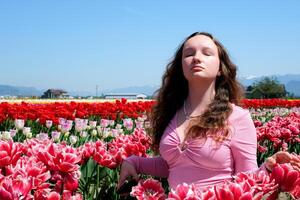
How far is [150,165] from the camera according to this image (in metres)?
3.29

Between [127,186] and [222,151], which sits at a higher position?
[222,151]

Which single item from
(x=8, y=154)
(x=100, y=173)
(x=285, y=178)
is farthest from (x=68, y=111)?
(x=285, y=178)

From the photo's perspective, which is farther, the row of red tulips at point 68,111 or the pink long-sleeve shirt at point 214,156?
the row of red tulips at point 68,111

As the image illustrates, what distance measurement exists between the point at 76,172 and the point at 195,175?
813mm

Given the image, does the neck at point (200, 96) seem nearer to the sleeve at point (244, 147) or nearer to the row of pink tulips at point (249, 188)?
the sleeve at point (244, 147)

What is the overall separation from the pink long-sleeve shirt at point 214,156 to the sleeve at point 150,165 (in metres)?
0.21

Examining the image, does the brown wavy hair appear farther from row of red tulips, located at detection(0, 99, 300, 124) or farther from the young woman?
row of red tulips, located at detection(0, 99, 300, 124)

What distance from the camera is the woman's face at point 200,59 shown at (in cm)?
302

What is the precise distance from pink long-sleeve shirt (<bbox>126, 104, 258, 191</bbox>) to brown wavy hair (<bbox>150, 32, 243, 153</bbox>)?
2.3 inches

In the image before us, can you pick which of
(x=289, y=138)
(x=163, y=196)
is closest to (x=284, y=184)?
(x=163, y=196)

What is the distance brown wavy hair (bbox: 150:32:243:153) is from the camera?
2.98m

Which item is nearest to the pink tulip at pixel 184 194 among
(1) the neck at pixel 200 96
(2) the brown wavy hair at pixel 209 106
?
(2) the brown wavy hair at pixel 209 106

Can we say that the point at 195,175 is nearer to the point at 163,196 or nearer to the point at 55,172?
the point at 163,196

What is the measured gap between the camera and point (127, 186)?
9.86 ft
